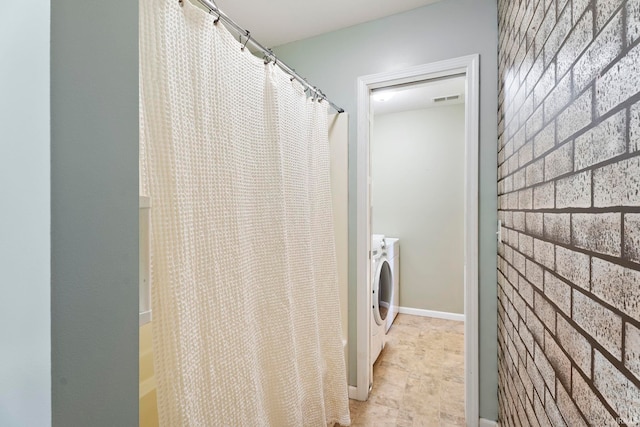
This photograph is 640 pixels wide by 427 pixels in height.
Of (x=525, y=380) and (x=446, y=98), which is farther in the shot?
(x=446, y=98)

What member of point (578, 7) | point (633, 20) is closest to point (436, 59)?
point (578, 7)

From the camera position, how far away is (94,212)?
1.50 ft

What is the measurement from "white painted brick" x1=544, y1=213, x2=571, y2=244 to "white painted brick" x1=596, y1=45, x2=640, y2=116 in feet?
0.86

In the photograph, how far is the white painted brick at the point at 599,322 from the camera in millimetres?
468

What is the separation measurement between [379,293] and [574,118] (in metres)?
2.10

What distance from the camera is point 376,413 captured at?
180cm

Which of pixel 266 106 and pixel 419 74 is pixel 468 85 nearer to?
pixel 419 74

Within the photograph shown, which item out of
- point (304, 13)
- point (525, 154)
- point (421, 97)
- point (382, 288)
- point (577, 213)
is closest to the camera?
point (577, 213)

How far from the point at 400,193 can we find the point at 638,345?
10.8ft

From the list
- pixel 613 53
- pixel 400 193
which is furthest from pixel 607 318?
pixel 400 193

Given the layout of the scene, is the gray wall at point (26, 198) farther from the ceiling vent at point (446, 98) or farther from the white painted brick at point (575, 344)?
the ceiling vent at point (446, 98)

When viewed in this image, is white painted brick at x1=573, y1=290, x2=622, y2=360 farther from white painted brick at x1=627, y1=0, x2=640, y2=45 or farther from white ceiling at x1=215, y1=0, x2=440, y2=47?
white ceiling at x1=215, y1=0, x2=440, y2=47

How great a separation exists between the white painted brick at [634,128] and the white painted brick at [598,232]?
115 mm

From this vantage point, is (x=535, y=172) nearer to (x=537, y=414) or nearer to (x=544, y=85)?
(x=544, y=85)
